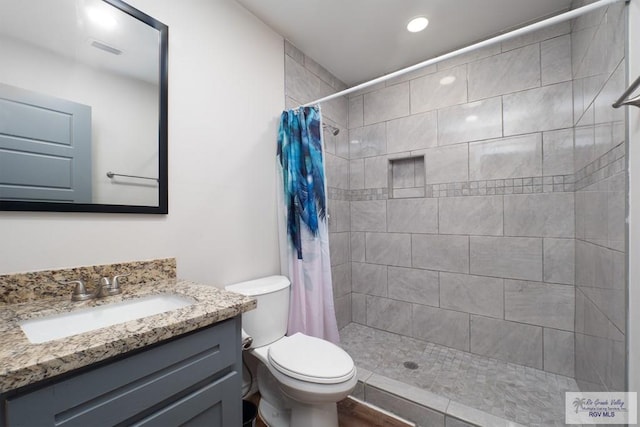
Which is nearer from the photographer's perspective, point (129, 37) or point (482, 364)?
point (129, 37)

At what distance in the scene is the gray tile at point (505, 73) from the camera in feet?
6.34

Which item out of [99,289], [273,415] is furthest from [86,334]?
[273,415]

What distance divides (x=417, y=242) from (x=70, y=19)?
2.48 metres

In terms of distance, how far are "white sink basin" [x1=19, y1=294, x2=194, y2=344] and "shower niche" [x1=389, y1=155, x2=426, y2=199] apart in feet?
6.44

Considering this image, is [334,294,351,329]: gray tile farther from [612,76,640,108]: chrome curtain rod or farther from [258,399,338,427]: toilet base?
[612,76,640,108]: chrome curtain rod

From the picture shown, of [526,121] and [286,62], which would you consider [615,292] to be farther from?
[286,62]

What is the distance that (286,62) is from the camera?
209cm

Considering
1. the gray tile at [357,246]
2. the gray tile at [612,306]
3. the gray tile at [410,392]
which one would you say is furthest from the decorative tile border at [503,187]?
the gray tile at [410,392]

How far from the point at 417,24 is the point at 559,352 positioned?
95.8 inches

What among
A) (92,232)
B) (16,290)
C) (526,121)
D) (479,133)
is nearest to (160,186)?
(92,232)

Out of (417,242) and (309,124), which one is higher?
(309,124)

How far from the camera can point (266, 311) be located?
5.12ft

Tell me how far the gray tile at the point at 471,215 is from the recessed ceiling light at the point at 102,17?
7.56ft

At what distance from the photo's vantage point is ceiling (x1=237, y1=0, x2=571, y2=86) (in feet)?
5.73
